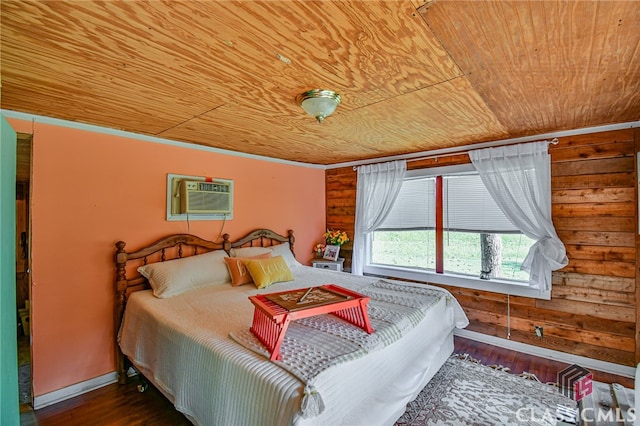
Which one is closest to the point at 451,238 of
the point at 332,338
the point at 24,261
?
the point at 332,338

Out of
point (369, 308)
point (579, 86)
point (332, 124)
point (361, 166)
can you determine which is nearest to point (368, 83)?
point (332, 124)

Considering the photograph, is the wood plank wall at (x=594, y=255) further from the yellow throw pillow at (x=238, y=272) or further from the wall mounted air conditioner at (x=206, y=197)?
the wall mounted air conditioner at (x=206, y=197)

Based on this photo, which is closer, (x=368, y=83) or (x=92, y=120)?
(x=368, y=83)

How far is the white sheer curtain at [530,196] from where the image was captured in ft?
Answer: 9.36

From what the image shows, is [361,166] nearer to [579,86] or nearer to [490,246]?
[490,246]

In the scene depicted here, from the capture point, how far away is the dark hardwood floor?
6.91ft

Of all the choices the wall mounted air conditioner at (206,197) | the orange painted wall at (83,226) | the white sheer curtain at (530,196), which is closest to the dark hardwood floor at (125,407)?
the orange painted wall at (83,226)

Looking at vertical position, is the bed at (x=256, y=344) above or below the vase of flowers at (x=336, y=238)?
below

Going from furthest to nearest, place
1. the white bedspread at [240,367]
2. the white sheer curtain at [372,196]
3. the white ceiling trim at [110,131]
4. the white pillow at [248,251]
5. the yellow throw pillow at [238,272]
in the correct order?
the white sheer curtain at [372,196] < the white pillow at [248,251] < the yellow throw pillow at [238,272] < the white ceiling trim at [110,131] < the white bedspread at [240,367]

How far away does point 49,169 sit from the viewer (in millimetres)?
2328

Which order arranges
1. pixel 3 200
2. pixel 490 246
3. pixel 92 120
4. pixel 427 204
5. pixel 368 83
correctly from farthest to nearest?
pixel 427 204, pixel 490 246, pixel 92 120, pixel 368 83, pixel 3 200

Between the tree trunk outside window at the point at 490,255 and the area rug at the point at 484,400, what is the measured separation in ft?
3.41

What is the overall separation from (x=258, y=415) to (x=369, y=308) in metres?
1.13

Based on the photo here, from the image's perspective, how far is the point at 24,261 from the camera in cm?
266
